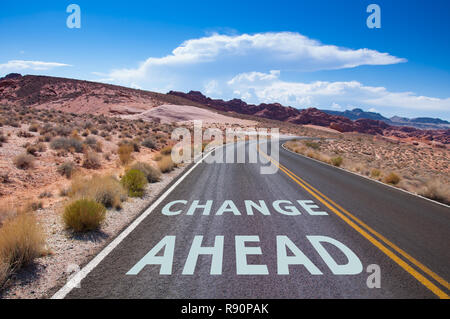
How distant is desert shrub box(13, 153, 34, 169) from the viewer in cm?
1063

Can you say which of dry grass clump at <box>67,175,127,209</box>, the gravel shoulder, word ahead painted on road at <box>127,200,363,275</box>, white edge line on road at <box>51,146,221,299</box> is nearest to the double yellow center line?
word ahead painted on road at <box>127,200,363,275</box>

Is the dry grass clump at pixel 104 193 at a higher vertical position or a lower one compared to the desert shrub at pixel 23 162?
lower

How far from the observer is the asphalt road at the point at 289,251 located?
3.32m

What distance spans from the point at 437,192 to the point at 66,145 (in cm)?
1679

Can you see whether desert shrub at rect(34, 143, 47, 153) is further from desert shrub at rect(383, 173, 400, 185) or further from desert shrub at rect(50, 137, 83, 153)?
desert shrub at rect(383, 173, 400, 185)

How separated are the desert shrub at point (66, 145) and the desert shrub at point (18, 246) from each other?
11.6m

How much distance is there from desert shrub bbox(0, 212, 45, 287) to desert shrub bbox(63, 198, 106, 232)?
0.92 metres

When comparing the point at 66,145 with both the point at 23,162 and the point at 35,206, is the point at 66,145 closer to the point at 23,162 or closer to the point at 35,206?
the point at 23,162

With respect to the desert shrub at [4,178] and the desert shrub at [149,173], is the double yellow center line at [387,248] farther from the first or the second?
the desert shrub at [4,178]

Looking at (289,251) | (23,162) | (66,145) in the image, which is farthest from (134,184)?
(66,145)

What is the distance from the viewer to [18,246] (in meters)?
3.86

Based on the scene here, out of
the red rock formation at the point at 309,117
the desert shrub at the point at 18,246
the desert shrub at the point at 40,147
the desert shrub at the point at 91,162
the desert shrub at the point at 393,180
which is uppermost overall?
the red rock formation at the point at 309,117

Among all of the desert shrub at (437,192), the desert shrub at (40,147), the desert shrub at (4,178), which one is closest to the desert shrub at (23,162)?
the desert shrub at (4,178)

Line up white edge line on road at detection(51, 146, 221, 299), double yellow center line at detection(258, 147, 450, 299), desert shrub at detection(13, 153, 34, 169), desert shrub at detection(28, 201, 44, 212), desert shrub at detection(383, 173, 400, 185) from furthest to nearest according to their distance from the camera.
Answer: desert shrub at detection(383, 173, 400, 185) → desert shrub at detection(13, 153, 34, 169) → desert shrub at detection(28, 201, 44, 212) → double yellow center line at detection(258, 147, 450, 299) → white edge line on road at detection(51, 146, 221, 299)
